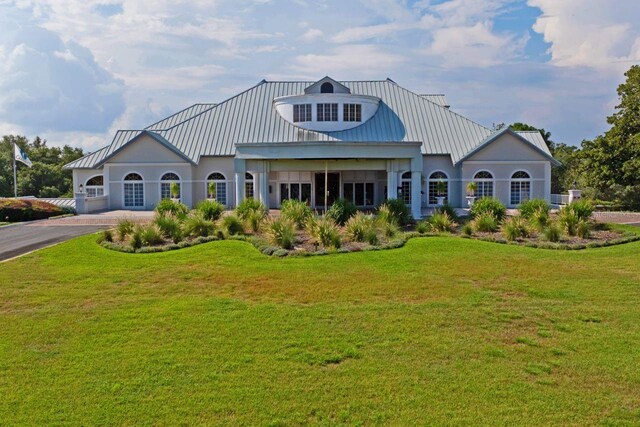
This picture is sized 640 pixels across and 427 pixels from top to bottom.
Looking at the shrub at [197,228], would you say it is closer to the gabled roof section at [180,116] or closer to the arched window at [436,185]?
the arched window at [436,185]

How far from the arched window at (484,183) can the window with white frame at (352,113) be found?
877 centimetres

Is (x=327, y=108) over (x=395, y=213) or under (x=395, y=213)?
over

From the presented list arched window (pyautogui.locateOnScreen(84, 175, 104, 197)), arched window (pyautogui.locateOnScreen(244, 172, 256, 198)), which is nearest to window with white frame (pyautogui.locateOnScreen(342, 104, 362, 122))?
arched window (pyautogui.locateOnScreen(244, 172, 256, 198))

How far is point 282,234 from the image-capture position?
17000 millimetres

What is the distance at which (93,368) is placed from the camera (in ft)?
24.2

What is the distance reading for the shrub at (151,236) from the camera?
17.6 metres

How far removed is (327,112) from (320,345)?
98.9ft

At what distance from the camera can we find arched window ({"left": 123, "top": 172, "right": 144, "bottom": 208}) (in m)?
36.5

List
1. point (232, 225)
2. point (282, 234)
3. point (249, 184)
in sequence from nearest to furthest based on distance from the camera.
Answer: point (282, 234)
point (232, 225)
point (249, 184)

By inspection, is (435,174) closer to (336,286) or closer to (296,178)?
(296,178)

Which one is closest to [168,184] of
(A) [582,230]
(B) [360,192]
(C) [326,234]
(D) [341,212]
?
(B) [360,192]

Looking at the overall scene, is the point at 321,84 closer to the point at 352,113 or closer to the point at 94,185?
the point at 352,113

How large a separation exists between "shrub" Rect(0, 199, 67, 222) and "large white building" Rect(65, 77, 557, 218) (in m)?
2.65

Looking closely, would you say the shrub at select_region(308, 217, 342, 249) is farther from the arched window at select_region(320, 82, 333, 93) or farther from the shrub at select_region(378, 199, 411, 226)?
the arched window at select_region(320, 82, 333, 93)
